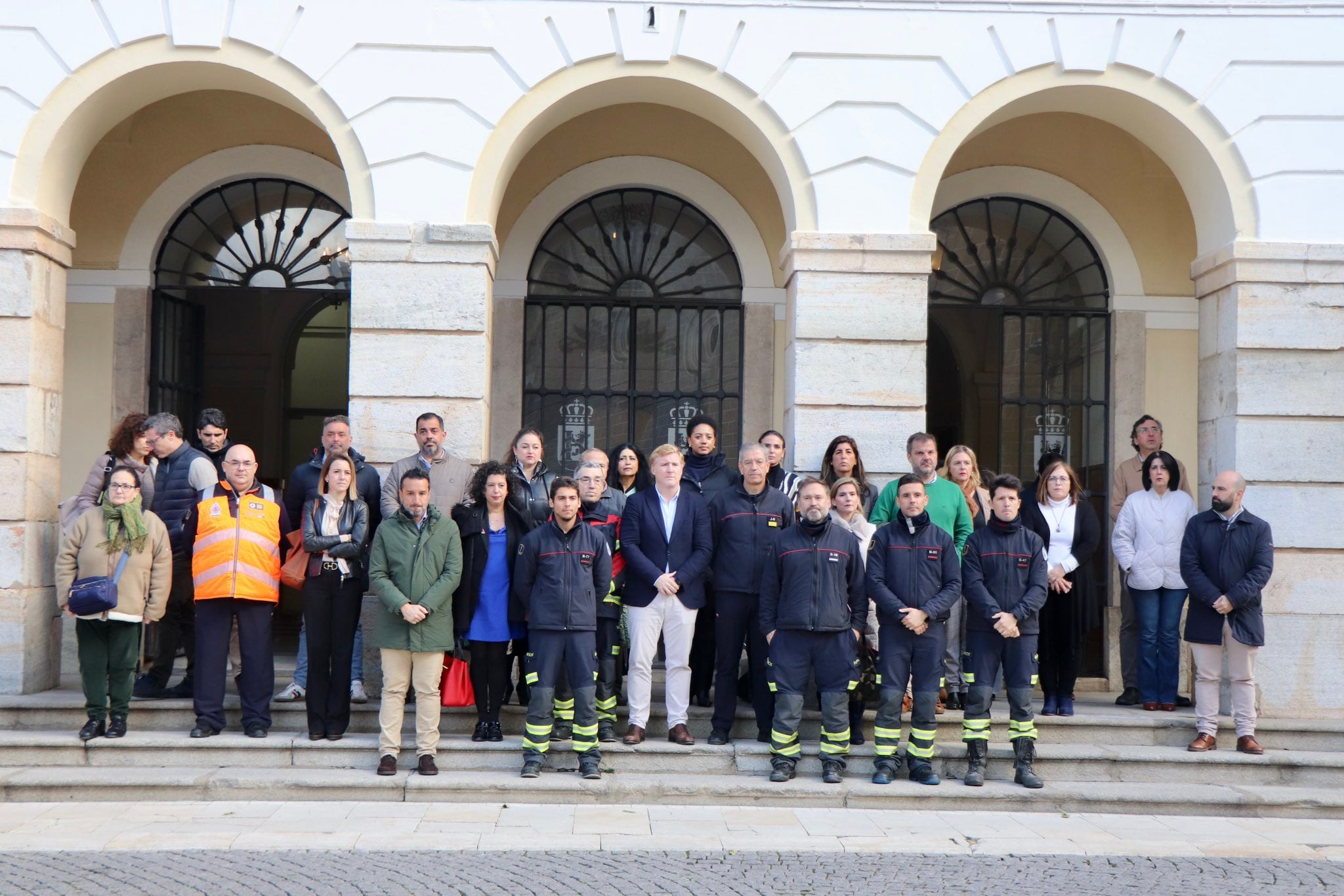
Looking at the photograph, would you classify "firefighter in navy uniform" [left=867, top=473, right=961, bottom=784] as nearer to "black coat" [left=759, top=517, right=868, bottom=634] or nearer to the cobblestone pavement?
"black coat" [left=759, top=517, right=868, bottom=634]

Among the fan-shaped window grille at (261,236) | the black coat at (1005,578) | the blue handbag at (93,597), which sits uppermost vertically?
the fan-shaped window grille at (261,236)

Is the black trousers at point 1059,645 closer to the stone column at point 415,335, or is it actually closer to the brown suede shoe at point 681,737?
the brown suede shoe at point 681,737

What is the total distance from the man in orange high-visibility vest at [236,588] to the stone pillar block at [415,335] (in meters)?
0.98

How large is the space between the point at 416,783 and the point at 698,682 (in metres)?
2.02

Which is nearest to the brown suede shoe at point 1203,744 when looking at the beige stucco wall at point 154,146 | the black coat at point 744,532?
the black coat at point 744,532

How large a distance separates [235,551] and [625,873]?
3.30 m

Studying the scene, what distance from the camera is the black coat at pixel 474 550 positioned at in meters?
7.29

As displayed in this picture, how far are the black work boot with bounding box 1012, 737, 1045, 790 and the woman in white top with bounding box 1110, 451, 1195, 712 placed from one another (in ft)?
5.34

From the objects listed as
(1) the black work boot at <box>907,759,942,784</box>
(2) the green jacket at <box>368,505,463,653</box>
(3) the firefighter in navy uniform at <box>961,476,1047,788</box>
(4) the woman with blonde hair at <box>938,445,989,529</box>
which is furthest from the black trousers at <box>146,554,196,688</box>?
(4) the woman with blonde hair at <box>938,445,989,529</box>

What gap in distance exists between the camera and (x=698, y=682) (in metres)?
8.07

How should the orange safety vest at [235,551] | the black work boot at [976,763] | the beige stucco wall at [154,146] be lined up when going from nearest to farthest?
the black work boot at [976,763], the orange safety vest at [235,551], the beige stucco wall at [154,146]

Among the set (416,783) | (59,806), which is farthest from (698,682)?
(59,806)

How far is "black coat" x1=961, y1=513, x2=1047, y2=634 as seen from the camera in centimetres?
719

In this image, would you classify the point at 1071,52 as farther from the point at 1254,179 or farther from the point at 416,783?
the point at 416,783
